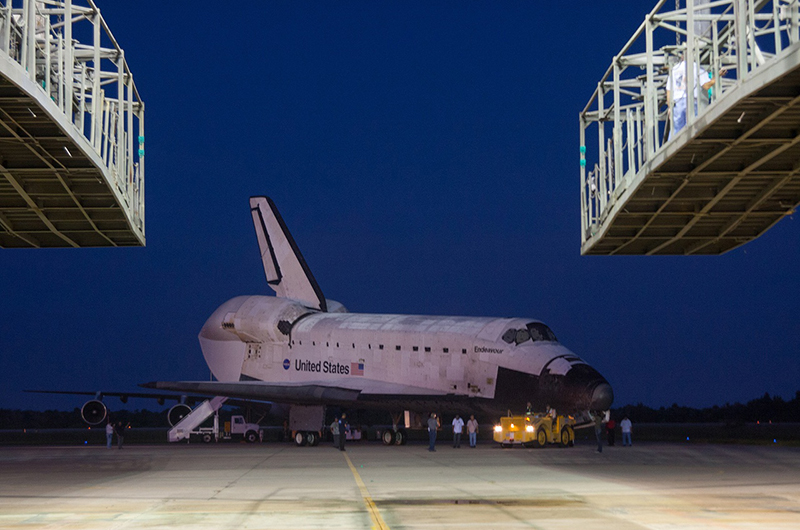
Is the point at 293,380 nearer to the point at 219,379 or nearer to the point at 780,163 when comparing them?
the point at 219,379

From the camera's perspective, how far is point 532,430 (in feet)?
84.3

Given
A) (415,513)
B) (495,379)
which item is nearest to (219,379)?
(495,379)

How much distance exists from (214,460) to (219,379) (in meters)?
15.8

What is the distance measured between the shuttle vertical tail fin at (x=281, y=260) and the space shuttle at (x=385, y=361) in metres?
0.12

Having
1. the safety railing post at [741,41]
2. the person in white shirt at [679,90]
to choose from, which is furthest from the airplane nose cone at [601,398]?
the safety railing post at [741,41]

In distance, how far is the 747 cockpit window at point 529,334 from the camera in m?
27.5

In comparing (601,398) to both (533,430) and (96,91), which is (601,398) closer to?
(533,430)

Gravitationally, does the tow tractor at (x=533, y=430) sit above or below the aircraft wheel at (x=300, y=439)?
above

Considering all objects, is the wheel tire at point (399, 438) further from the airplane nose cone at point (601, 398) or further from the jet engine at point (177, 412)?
the jet engine at point (177, 412)

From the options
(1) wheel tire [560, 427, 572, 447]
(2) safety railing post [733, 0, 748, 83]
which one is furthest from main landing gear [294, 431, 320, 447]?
(2) safety railing post [733, 0, 748, 83]

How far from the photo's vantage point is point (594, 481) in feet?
49.5

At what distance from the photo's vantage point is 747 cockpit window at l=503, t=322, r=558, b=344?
2748 centimetres

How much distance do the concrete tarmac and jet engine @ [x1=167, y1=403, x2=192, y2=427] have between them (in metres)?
15.5

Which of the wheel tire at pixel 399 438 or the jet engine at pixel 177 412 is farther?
the jet engine at pixel 177 412
